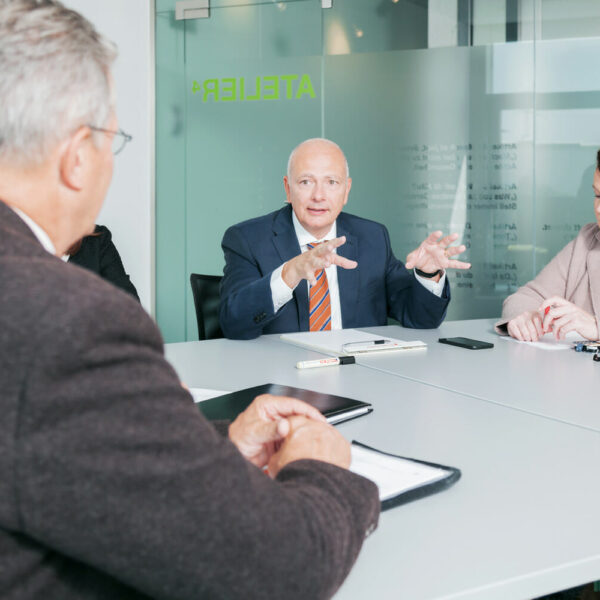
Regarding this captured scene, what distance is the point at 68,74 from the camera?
28.8 inches

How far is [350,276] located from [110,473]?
2.32 meters

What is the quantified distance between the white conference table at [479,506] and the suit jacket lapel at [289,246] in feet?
3.50

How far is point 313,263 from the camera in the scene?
229cm

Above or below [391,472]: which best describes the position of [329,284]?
above

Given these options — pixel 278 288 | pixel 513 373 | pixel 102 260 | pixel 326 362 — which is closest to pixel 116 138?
pixel 326 362

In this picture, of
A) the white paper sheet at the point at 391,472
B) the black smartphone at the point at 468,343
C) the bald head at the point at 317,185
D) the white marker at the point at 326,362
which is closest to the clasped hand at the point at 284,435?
the white paper sheet at the point at 391,472

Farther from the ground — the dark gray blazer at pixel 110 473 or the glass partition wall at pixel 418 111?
the glass partition wall at pixel 418 111

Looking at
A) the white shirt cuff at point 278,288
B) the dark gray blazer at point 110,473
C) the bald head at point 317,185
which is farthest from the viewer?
the bald head at point 317,185

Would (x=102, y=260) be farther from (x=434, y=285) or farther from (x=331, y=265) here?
(x=434, y=285)

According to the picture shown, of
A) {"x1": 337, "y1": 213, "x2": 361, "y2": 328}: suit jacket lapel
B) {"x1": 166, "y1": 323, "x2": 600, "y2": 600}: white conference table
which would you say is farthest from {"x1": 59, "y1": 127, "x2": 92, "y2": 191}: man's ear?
{"x1": 337, "y1": 213, "x2": 361, "y2": 328}: suit jacket lapel

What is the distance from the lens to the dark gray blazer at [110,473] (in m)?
0.58

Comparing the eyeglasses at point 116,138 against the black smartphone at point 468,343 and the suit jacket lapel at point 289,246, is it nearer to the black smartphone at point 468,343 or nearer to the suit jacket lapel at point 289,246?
the black smartphone at point 468,343

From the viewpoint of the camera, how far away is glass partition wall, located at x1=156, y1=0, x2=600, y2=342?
14.5 ft

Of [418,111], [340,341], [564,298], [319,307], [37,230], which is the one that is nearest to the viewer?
[37,230]
